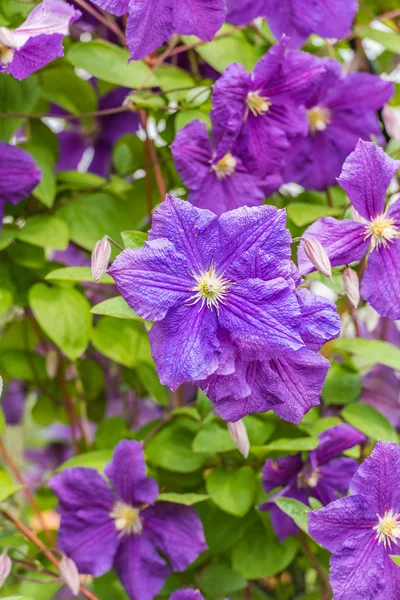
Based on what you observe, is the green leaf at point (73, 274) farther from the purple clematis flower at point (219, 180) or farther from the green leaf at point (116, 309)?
the purple clematis flower at point (219, 180)

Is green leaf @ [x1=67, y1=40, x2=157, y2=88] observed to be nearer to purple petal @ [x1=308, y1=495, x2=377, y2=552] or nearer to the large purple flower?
the large purple flower

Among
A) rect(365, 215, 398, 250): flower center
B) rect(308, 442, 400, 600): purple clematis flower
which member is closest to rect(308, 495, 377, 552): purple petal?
rect(308, 442, 400, 600): purple clematis flower

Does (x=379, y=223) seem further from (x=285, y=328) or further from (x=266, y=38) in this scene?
(x=266, y=38)

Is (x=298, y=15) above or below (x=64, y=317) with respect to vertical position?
above

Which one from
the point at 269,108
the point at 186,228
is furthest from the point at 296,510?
the point at 269,108

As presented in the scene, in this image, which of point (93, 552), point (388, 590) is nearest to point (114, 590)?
point (93, 552)

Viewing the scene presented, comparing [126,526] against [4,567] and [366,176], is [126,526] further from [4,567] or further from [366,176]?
[366,176]
